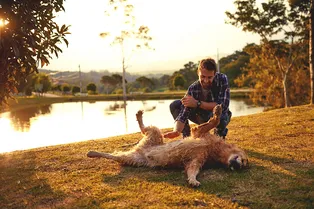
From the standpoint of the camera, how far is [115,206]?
120 inches

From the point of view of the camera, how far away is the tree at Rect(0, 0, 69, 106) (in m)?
4.15

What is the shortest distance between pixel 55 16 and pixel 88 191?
2.79m

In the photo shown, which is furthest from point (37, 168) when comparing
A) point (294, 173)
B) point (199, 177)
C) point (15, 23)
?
point (294, 173)

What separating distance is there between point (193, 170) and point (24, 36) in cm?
270

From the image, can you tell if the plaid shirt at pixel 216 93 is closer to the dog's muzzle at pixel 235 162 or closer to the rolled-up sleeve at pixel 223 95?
the rolled-up sleeve at pixel 223 95

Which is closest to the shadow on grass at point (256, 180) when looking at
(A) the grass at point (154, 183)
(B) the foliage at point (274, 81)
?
(A) the grass at point (154, 183)

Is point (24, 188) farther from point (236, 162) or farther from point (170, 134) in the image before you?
point (236, 162)

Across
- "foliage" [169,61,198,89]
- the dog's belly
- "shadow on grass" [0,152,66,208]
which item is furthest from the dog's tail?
"foliage" [169,61,198,89]

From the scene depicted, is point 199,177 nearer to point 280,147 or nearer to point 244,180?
point 244,180

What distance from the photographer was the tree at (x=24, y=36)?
4152mm

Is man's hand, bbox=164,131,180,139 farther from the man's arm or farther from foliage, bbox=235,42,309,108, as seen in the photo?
foliage, bbox=235,42,309,108

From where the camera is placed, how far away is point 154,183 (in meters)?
3.65

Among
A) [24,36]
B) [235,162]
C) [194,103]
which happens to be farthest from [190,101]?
[24,36]

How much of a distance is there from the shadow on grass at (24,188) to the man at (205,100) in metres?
1.69
